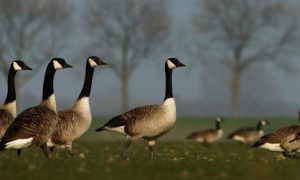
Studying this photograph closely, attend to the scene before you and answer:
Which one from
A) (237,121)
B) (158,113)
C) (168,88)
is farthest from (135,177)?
(237,121)

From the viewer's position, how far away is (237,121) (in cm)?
6562

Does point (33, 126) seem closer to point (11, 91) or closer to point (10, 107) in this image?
point (10, 107)

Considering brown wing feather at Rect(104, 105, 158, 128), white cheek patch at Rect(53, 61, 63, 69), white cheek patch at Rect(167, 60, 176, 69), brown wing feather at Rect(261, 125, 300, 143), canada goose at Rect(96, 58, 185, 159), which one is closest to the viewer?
canada goose at Rect(96, 58, 185, 159)

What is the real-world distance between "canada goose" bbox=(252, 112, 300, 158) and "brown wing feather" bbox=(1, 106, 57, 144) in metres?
9.04

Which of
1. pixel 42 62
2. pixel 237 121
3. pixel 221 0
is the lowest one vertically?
pixel 237 121

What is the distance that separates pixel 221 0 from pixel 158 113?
53060 millimetres

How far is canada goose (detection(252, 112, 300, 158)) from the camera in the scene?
24625 mm

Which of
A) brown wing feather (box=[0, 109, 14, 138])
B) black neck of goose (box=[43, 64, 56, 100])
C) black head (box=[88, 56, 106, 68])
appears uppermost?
black head (box=[88, 56, 106, 68])

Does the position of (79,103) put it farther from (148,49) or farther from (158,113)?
(148,49)

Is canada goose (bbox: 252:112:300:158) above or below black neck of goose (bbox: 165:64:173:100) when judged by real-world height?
below

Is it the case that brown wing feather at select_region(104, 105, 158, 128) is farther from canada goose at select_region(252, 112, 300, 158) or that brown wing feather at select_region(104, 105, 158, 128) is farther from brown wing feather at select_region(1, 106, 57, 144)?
canada goose at select_region(252, 112, 300, 158)

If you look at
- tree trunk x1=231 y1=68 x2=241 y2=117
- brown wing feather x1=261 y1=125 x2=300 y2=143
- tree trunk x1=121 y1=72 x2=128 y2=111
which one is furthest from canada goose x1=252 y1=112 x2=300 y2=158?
tree trunk x1=121 y1=72 x2=128 y2=111

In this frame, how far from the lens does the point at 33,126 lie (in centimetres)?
1841

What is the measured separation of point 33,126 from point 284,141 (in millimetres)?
10069
